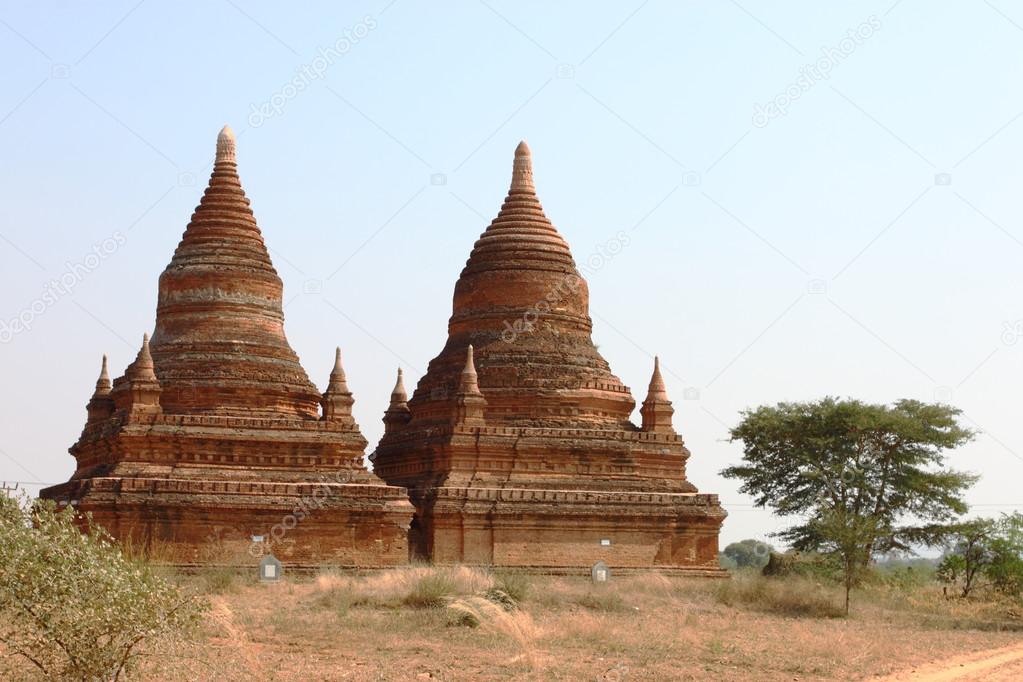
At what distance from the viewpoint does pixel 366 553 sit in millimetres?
34031

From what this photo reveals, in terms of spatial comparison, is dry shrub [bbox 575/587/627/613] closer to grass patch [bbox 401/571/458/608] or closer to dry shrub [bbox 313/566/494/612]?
dry shrub [bbox 313/566/494/612]

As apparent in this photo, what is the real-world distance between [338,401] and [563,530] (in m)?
6.19

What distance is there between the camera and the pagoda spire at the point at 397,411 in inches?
1642

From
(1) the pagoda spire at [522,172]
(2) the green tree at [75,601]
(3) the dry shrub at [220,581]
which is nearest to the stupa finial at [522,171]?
(1) the pagoda spire at [522,172]

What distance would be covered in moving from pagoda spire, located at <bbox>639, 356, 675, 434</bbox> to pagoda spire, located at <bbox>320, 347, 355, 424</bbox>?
786 centimetres

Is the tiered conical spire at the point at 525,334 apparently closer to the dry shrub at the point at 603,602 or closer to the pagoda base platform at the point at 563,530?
the pagoda base platform at the point at 563,530

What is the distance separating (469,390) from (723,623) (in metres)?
12.0

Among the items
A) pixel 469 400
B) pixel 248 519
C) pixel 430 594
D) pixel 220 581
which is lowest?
pixel 430 594

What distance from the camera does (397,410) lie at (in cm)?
4194

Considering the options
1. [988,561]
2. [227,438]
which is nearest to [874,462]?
[988,561]

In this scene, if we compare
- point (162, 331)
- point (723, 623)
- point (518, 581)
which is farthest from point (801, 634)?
point (162, 331)

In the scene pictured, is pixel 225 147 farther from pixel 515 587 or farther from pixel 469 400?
pixel 515 587

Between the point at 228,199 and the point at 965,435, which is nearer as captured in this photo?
the point at 228,199

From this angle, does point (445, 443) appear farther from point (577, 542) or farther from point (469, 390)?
point (577, 542)
